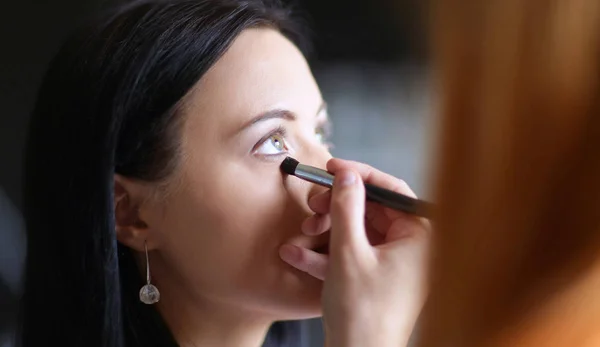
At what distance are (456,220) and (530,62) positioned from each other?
0.07 meters

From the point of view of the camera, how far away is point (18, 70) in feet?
3.33

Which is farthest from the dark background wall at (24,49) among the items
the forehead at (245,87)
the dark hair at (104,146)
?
the forehead at (245,87)

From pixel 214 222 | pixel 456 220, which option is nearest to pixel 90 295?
pixel 214 222

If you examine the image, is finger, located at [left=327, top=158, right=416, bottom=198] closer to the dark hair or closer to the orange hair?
the dark hair

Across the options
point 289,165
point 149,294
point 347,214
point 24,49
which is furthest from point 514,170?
point 24,49

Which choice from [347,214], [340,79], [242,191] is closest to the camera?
[347,214]

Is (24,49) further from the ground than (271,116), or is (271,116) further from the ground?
(24,49)

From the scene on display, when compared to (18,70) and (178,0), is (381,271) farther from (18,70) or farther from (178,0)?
(18,70)

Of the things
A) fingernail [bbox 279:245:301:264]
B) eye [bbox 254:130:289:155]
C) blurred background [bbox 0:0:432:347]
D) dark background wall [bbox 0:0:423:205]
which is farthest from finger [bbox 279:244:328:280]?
dark background wall [bbox 0:0:423:205]

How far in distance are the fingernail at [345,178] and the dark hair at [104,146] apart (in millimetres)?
192

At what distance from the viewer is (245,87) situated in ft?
2.43

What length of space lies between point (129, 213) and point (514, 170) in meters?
0.60

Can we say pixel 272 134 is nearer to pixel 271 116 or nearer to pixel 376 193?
pixel 271 116

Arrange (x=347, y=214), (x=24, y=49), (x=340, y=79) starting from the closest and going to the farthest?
(x=347, y=214) → (x=24, y=49) → (x=340, y=79)
